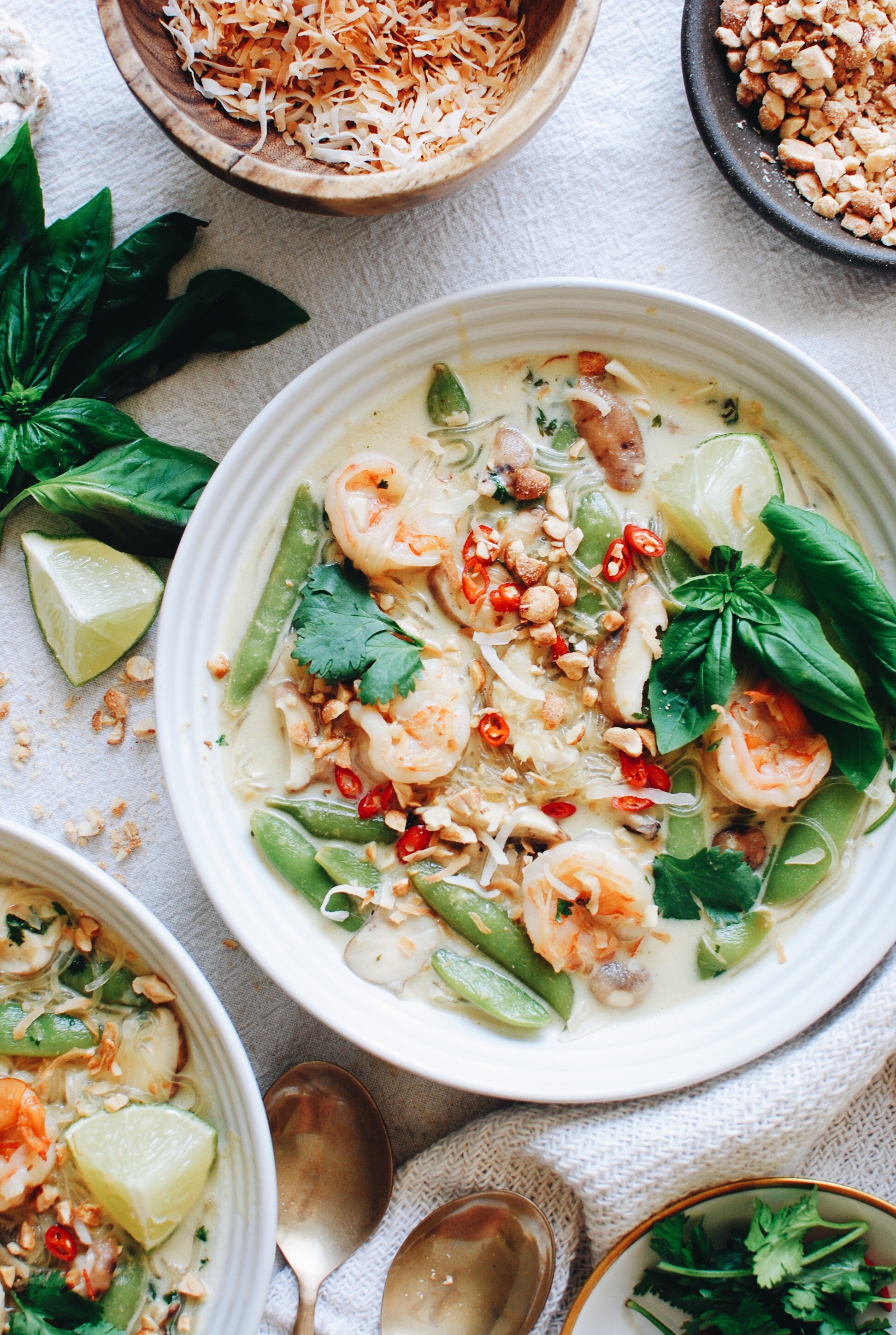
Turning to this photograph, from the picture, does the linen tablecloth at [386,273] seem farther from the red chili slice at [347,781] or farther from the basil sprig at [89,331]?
the red chili slice at [347,781]

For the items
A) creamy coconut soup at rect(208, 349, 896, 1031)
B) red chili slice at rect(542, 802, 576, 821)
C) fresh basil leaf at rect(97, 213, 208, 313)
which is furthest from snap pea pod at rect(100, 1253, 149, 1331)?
fresh basil leaf at rect(97, 213, 208, 313)

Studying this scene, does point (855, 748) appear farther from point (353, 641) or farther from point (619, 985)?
point (353, 641)

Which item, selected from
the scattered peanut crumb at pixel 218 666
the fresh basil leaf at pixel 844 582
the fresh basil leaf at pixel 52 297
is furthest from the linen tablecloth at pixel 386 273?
the fresh basil leaf at pixel 844 582

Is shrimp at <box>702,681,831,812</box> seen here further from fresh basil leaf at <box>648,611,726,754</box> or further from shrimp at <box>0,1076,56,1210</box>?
shrimp at <box>0,1076,56,1210</box>

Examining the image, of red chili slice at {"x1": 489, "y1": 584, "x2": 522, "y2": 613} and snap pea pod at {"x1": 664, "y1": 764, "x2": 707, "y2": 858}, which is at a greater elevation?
red chili slice at {"x1": 489, "y1": 584, "x2": 522, "y2": 613}

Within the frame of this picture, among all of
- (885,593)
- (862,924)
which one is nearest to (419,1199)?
(862,924)

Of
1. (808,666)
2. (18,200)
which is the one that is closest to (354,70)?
(18,200)

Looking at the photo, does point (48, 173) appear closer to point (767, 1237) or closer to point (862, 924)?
point (862, 924)
